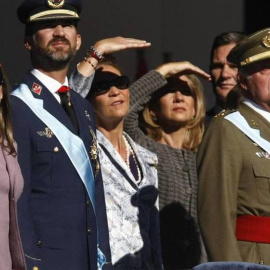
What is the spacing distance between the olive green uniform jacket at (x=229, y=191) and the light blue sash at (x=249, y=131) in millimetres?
31

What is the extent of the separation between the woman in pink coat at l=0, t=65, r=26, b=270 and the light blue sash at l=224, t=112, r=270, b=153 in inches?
47.5

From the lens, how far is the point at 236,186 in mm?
7496

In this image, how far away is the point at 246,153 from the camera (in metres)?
7.55

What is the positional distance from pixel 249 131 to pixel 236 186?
302 mm

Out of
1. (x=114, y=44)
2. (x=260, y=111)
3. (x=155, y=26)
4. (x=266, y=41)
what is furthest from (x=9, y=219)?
(x=155, y=26)

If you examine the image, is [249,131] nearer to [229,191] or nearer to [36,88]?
[229,191]

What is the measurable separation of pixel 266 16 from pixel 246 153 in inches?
141

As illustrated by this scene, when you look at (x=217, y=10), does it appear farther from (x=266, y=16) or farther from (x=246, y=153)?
(x=246, y=153)

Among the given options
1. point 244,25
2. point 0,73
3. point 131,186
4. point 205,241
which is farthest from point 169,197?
point 244,25

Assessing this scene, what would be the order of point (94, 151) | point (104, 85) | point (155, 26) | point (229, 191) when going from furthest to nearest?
point (155, 26) → point (104, 85) → point (94, 151) → point (229, 191)

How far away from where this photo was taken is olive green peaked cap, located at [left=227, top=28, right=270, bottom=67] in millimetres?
7746

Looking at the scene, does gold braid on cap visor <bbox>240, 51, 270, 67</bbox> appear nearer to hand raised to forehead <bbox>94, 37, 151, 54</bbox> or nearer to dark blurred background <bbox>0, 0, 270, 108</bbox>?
hand raised to forehead <bbox>94, 37, 151, 54</bbox>

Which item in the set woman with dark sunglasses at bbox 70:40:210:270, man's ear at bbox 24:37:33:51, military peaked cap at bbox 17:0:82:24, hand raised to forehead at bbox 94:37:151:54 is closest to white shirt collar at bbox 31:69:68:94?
man's ear at bbox 24:37:33:51

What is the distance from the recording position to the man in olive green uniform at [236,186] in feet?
24.5
